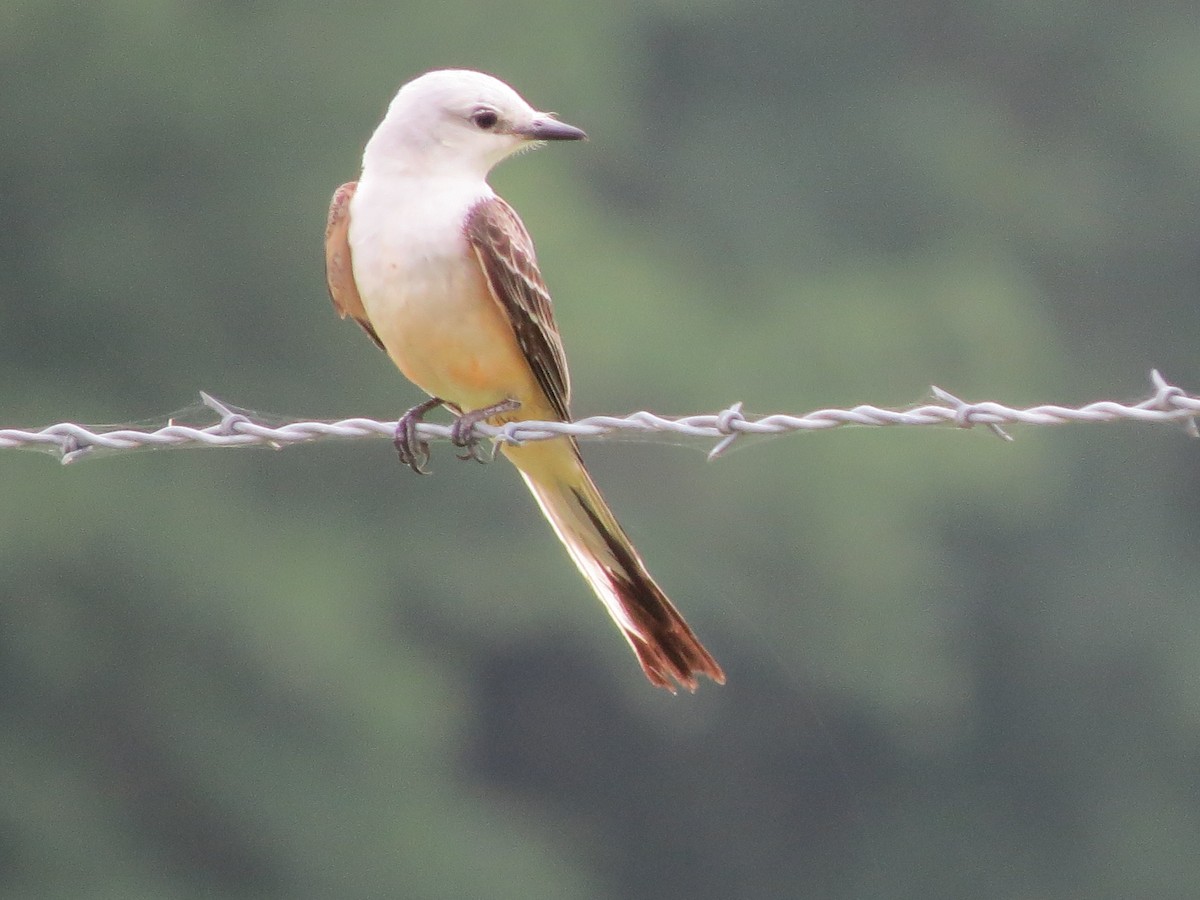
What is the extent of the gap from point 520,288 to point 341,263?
39 cm

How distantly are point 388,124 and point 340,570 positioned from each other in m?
10.9

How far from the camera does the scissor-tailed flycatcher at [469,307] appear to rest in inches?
173

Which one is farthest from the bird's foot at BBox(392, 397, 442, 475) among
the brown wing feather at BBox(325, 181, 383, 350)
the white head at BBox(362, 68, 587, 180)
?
the white head at BBox(362, 68, 587, 180)

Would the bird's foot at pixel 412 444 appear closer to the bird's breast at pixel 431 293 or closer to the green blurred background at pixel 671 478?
the bird's breast at pixel 431 293

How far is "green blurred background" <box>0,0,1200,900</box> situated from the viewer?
1545 centimetres

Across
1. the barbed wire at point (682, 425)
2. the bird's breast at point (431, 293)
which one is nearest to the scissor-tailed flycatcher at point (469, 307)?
the bird's breast at point (431, 293)

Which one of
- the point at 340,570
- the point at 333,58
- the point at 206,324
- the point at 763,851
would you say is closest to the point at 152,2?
the point at 333,58

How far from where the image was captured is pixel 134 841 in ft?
51.7

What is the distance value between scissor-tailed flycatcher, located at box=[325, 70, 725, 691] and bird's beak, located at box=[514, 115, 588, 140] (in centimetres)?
1

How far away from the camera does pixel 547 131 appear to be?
15.8 feet

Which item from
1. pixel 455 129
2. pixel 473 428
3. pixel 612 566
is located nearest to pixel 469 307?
pixel 473 428

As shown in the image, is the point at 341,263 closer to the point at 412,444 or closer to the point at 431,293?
the point at 431,293

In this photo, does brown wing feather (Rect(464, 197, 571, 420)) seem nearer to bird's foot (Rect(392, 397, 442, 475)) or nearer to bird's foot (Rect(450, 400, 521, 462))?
bird's foot (Rect(450, 400, 521, 462))

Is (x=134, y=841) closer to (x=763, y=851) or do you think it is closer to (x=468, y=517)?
(x=468, y=517)
